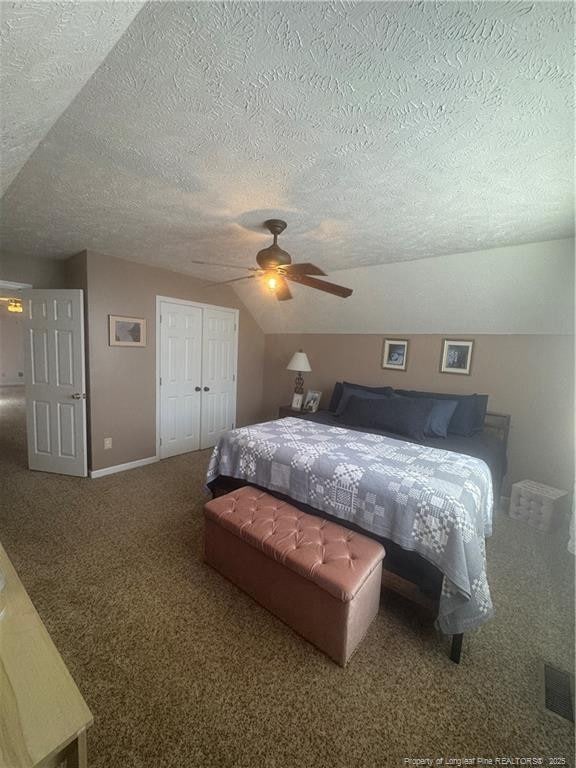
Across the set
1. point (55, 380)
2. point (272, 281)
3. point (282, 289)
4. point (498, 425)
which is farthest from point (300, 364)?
point (55, 380)

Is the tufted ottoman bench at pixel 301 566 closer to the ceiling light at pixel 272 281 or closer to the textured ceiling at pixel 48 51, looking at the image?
the ceiling light at pixel 272 281

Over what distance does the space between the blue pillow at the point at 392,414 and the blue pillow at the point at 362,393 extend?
0.58ft

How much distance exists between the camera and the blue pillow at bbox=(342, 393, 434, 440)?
305 cm

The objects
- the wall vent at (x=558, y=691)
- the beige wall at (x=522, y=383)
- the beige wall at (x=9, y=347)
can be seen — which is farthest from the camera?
the beige wall at (x=9, y=347)

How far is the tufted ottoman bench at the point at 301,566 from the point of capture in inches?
57.7

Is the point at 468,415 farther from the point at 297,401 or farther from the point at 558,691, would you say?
the point at 297,401

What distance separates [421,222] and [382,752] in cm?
290

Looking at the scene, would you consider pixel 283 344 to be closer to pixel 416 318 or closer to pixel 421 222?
pixel 416 318

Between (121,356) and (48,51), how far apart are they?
9.77ft

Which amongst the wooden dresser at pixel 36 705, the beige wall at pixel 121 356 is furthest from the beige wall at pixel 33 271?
the wooden dresser at pixel 36 705

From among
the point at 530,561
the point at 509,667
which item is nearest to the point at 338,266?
the point at 530,561

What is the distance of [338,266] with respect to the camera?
3.48m

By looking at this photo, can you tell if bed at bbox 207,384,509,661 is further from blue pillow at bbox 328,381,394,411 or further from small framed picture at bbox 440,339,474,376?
blue pillow at bbox 328,381,394,411

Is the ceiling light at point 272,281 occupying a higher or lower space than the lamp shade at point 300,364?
higher
